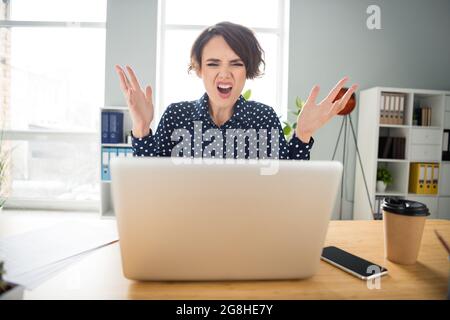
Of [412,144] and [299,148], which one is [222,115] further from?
[412,144]

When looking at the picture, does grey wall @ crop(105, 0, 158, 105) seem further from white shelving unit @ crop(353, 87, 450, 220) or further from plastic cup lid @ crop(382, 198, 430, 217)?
plastic cup lid @ crop(382, 198, 430, 217)

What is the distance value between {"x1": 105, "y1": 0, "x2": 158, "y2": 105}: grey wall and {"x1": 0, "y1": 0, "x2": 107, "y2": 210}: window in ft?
1.41

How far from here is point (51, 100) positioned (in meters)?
3.68

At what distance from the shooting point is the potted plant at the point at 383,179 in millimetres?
3041

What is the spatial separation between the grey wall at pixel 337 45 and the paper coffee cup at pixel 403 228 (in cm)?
267


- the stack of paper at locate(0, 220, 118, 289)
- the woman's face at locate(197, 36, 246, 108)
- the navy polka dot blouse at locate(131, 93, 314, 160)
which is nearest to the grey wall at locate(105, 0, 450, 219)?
the navy polka dot blouse at locate(131, 93, 314, 160)

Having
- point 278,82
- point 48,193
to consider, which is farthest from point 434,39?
point 48,193

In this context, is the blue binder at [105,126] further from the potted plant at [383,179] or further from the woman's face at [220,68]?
the potted plant at [383,179]

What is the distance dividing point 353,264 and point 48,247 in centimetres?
72

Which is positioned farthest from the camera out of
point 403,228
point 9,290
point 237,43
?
point 237,43

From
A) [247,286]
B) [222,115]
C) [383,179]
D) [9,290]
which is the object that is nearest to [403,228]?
[247,286]

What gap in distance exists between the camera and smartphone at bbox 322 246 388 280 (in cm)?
64

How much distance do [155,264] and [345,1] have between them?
3.54 m
